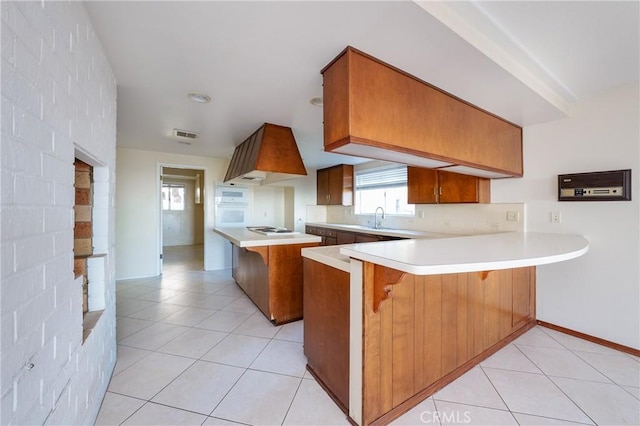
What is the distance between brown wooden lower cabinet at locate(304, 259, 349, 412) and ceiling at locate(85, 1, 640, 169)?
1.34 metres

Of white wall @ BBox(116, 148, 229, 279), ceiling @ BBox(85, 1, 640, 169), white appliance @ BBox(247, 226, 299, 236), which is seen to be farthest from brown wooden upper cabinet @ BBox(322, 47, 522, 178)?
white wall @ BBox(116, 148, 229, 279)

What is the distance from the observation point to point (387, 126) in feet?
5.02

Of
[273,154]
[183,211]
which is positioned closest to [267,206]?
[273,154]

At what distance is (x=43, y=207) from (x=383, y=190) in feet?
14.1

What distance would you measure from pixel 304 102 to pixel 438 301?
192 centimetres

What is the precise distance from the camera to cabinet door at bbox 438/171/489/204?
9.30 feet

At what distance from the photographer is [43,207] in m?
0.88

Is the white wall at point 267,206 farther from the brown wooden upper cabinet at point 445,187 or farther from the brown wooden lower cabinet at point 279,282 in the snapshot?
the brown wooden upper cabinet at point 445,187

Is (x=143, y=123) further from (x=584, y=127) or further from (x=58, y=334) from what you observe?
(x=584, y=127)

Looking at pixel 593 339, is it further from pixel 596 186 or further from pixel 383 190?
pixel 383 190

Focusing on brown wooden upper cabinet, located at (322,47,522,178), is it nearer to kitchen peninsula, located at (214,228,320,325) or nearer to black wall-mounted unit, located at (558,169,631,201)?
black wall-mounted unit, located at (558,169,631,201)

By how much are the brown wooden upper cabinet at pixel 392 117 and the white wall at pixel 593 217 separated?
38.8 inches

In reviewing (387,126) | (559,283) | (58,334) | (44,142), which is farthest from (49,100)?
(559,283)

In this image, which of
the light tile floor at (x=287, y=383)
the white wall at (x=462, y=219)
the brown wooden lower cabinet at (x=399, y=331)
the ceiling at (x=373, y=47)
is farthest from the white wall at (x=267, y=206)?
the brown wooden lower cabinet at (x=399, y=331)
